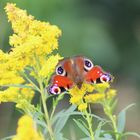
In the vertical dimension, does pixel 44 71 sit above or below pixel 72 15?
below

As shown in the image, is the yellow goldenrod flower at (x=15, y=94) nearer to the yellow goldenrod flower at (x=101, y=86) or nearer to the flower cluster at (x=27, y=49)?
the flower cluster at (x=27, y=49)

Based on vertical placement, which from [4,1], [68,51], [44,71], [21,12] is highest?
[4,1]

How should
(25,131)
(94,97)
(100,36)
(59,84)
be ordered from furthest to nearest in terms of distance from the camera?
(100,36), (94,97), (59,84), (25,131)

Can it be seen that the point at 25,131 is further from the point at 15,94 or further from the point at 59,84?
the point at 15,94

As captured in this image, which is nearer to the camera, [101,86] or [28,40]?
[28,40]

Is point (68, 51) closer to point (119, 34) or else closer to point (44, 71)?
point (119, 34)

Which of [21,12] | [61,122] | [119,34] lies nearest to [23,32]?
[21,12]

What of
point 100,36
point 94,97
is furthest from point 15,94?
point 100,36

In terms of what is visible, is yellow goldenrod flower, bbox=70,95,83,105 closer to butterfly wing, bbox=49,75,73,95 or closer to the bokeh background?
butterfly wing, bbox=49,75,73,95
